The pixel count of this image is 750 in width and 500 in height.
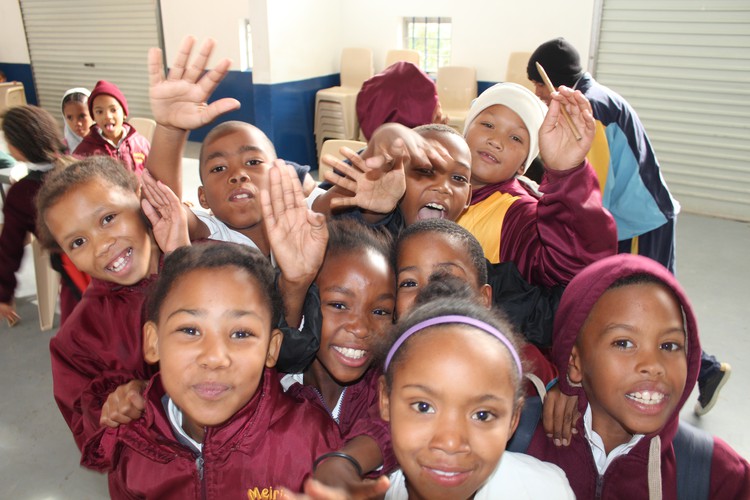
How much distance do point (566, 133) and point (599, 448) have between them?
814mm

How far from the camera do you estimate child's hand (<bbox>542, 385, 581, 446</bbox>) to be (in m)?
1.26

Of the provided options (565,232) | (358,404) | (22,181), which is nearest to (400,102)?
(565,232)

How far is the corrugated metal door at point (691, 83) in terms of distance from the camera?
206 inches

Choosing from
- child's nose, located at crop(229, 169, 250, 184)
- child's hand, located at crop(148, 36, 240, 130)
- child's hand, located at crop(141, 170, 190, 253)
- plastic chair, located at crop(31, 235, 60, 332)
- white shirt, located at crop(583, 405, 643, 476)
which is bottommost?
plastic chair, located at crop(31, 235, 60, 332)

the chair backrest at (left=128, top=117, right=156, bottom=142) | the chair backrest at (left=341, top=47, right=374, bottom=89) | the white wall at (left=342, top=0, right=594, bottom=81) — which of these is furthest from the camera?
the chair backrest at (left=341, top=47, right=374, bottom=89)

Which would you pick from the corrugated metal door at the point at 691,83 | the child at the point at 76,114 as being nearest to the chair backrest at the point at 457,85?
the corrugated metal door at the point at 691,83

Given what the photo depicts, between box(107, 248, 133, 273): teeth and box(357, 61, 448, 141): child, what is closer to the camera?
box(107, 248, 133, 273): teeth

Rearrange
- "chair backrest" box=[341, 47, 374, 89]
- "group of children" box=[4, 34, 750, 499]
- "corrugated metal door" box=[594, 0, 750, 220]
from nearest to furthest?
"group of children" box=[4, 34, 750, 499] → "corrugated metal door" box=[594, 0, 750, 220] → "chair backrest" box=[341, 47, 374, 89]

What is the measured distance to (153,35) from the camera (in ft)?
27.1

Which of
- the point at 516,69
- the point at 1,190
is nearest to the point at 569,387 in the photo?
the point at 1,190

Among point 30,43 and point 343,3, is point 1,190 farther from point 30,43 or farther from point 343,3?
point 30,43

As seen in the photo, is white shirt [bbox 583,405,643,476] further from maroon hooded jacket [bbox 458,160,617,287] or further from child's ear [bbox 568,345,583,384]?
maroon hooded jacket [bbox 458,160,617,287]

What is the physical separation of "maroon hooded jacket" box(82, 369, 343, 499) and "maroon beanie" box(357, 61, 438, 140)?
58.0 inches

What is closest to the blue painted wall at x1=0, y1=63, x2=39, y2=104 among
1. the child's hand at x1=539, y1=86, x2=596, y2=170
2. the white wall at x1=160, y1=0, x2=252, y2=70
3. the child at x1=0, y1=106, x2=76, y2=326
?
the white wall at x1=160, y1=0, x2=252, y2=70
